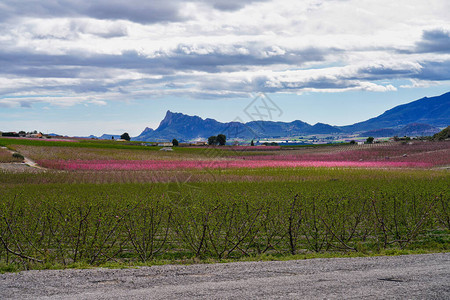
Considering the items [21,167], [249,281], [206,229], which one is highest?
[21,167]

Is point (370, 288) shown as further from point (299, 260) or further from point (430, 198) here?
point (430, 198)

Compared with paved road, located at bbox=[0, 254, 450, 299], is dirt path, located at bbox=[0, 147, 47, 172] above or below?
above

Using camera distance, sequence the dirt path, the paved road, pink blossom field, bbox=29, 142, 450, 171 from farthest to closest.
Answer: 1. pink blossom field, bbox=29, 142, 450, 171
2. the dirt path
3. the paved road

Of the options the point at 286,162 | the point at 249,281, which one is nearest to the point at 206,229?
the point at 249,281

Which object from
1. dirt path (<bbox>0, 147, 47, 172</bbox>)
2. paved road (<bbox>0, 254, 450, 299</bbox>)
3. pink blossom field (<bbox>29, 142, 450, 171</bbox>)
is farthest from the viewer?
pink blossom field (<bbox>29, 142, 450, 171</bbox>)

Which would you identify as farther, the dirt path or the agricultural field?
the dirt path

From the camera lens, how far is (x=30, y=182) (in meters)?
37.0

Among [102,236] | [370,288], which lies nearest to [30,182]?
[102,236]

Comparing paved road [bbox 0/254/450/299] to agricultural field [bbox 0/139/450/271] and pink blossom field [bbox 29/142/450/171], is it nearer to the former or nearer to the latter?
agricultural field [bbox 0/139/450/271]

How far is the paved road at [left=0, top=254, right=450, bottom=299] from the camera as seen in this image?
1029cm

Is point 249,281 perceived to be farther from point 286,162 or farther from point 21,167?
point 286,162

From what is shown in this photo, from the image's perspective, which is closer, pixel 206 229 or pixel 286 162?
pixel 206 229

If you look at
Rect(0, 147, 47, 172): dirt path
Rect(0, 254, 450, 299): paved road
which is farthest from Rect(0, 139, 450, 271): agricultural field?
Rect(0, 147, 47, 172): dirt path

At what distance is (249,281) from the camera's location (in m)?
11.4
